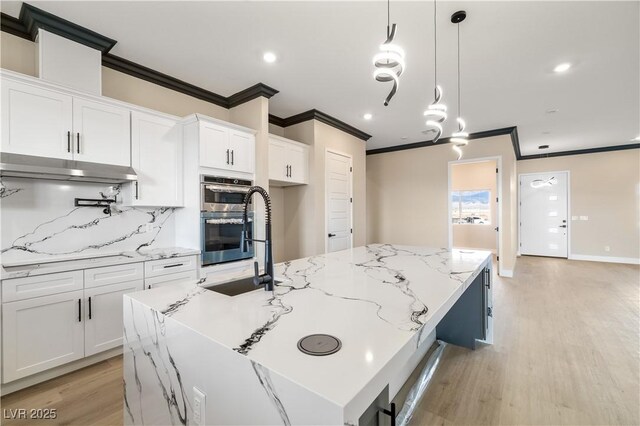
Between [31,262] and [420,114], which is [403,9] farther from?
[31,262]

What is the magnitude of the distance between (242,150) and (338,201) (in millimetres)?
1968

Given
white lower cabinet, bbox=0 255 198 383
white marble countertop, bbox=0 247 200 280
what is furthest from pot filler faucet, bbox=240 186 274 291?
white marble countertop, bbox=0 247 200 280

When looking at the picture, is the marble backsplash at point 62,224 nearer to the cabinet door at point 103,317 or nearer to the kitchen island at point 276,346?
the cabinet door at point 103,317

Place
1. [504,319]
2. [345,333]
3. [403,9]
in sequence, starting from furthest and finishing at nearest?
[504,319], [403,9], [345,333]

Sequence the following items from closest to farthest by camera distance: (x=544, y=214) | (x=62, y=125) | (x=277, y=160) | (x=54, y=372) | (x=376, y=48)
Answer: (x=54, y=372)
(x=62, y=125)
(x=376, y=48)
(x=277, y=160)
(x=544, y=214)

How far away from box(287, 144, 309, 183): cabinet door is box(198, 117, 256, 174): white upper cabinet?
2.26 ft

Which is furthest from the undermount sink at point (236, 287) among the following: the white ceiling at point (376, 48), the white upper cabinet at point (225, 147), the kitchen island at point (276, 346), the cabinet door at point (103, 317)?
the white ceiling at point (376, 48)

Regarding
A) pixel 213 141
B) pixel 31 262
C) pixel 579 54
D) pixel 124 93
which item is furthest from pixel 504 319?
pixel 124 93

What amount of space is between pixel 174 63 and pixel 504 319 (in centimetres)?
464

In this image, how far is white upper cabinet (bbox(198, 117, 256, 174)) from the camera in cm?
302

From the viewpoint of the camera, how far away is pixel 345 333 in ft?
2.97

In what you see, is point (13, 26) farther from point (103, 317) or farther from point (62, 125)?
point (103, 317)

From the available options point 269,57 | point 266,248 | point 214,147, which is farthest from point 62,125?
point 266,248

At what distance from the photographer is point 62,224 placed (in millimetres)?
2502
